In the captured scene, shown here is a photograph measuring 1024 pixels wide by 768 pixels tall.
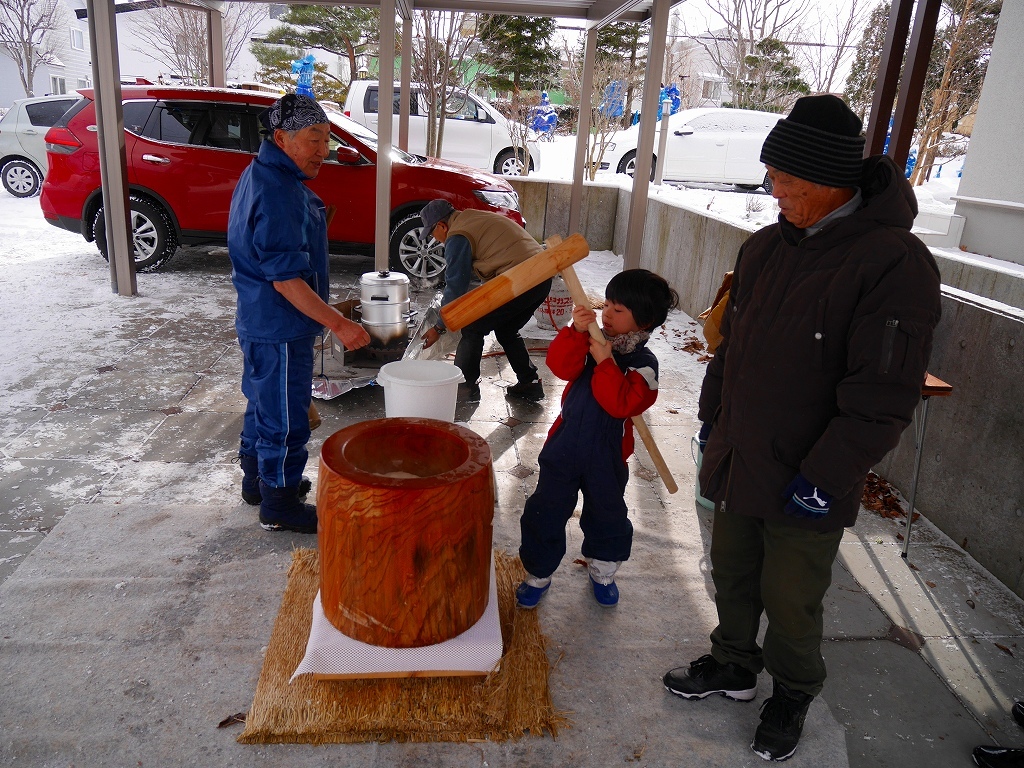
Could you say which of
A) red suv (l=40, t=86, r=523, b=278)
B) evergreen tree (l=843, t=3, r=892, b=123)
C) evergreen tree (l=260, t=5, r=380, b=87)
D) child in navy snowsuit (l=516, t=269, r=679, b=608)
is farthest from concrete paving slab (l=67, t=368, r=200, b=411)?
evergreen tree (l=260, t=5, r=380, b=87)

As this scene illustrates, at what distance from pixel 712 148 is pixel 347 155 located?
36.5 feet

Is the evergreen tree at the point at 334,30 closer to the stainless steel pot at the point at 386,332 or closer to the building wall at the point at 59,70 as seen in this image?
the building wall at the point at 59,70

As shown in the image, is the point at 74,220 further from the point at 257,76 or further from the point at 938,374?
the point at 257,76

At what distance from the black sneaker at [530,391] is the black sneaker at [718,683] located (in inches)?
120

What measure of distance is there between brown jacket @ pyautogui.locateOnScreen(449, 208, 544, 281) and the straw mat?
9.49ft

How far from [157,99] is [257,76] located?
60.9ft

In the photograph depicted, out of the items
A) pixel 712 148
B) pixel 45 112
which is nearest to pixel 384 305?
pixel 45 112

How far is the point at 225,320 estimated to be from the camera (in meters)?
6.75

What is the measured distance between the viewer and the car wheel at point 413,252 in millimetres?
8211

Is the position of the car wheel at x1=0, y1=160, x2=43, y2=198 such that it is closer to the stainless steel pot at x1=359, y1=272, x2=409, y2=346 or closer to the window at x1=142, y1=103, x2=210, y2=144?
the window at x1=142, y1=103, x2=210, y2=144

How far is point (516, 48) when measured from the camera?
15703 millimetres

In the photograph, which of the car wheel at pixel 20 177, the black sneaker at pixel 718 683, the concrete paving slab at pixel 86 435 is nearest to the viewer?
the black sneaker at pixel 718 683

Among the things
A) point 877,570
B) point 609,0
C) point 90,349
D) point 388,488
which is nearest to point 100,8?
point 90,349

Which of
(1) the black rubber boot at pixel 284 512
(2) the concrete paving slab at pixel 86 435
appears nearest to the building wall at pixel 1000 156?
(1) the black rubber boot at pixel 284 512
